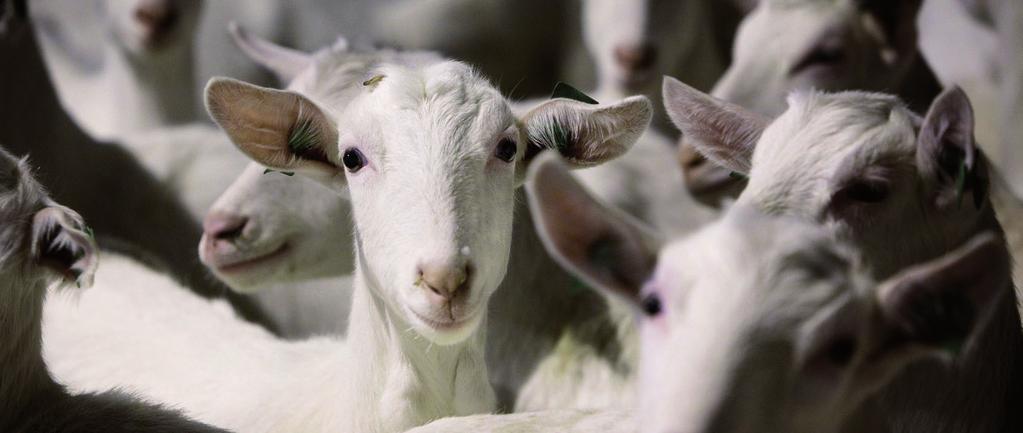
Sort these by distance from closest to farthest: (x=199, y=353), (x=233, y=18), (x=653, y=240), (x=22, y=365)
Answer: (x=653, y=240) < (x=22, y=365) < (x=199, y=353) < (x=233, y=18)

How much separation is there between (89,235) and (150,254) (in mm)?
2565

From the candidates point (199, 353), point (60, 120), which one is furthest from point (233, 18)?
point (199, 353)

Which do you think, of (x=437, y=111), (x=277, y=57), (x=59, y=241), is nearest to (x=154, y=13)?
(x=277, y=57)

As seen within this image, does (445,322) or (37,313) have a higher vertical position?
(445,322)

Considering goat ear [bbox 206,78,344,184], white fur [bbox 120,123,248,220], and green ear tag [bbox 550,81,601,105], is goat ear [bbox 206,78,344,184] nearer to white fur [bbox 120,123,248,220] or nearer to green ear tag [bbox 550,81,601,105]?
green ear tag [bbox 550,81,601,105]

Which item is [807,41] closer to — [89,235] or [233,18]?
[89,235]

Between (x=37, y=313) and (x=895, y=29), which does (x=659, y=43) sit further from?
(x=37, y=313)

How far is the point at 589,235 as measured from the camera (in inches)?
105

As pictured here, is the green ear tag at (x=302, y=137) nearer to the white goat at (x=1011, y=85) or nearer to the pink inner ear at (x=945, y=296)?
the pink inner ear at (x=945, y=296)

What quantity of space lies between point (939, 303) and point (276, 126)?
1.88 meters

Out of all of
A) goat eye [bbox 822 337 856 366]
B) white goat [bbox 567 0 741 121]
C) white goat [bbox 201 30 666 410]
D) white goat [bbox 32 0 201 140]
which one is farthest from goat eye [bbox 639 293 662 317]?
white goat [bbox 32 0 201 140]

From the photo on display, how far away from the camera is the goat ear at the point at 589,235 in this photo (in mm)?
2623

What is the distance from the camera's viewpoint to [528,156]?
3732 mm

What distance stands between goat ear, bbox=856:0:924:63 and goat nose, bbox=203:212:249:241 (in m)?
2.55
